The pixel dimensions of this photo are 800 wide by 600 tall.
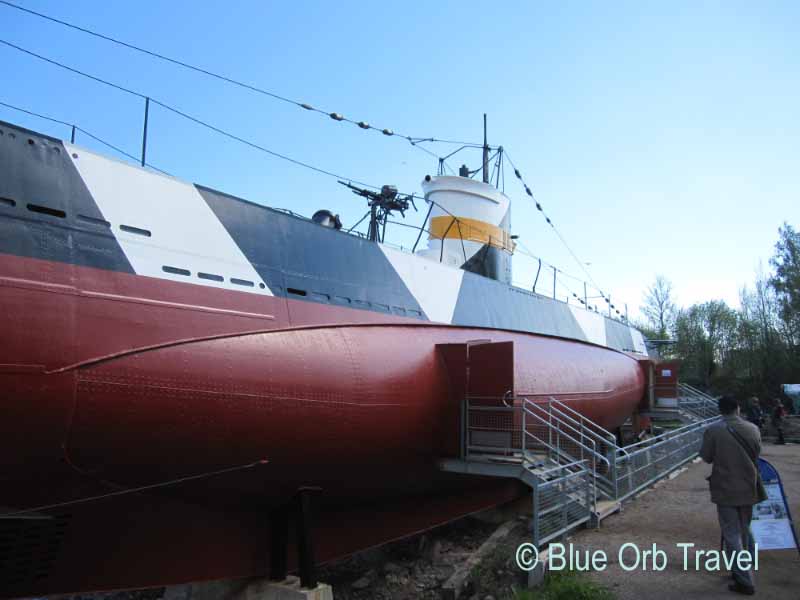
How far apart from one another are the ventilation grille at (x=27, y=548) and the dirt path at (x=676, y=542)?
4.91 m

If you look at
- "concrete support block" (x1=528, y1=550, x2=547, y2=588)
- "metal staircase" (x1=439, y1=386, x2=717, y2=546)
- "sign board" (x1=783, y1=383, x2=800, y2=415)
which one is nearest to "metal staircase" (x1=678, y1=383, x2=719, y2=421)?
"sign board" (x1=783, y1=383, x2=800, y2=415)

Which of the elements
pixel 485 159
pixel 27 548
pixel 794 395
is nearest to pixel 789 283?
pixel 794 395

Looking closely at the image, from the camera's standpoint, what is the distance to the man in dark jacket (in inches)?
188

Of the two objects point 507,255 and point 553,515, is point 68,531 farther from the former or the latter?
point 507,255

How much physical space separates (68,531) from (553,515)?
16.5 feet

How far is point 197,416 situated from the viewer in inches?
205

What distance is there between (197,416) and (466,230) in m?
8.57

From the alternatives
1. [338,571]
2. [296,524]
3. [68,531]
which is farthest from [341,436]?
[338,571]

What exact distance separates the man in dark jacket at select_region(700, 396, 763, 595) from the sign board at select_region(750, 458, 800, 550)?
0.43 m

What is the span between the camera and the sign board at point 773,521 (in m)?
5.30

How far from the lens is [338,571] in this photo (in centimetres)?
907

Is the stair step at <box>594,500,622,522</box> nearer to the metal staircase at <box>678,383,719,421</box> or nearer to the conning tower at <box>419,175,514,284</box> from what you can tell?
the conning tower at <box>419,175,514,284</box>

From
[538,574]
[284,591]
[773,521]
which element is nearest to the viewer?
[773,521]

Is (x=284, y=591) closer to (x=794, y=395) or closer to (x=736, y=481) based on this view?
(x=736, y=481)
